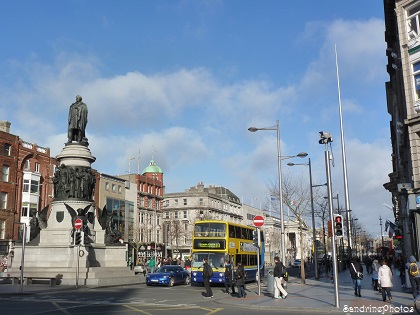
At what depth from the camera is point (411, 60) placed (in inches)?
1000

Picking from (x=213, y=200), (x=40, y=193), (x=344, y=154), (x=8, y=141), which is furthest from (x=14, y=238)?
(x=213, y=200)

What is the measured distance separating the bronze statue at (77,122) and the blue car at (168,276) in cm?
1058

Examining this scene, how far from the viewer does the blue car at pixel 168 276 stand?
3028 cm

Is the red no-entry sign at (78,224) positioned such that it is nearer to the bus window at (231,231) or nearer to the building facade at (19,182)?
the bus window at (231,231)

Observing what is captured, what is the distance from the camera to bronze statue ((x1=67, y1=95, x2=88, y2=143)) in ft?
106

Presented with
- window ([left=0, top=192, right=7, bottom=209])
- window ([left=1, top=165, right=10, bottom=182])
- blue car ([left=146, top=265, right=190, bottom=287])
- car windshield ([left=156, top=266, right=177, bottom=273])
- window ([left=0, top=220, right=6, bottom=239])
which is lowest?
blue car ([left=146, top=265, right=190, bottom=287])

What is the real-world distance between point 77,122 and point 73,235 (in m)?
8.90

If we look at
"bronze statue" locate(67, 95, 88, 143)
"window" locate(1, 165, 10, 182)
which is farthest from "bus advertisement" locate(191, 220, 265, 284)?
"window" locate(1, 165, 10, 182)

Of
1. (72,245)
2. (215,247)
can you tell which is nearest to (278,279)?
(215,247)

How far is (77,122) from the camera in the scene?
32406mm

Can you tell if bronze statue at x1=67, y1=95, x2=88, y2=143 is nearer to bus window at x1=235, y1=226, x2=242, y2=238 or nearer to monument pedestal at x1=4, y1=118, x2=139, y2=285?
monument pedestal at x1=4, y1=118, x2=139, y2=285

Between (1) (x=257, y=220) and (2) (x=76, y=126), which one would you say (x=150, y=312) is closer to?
(1) (x=257, y=220)

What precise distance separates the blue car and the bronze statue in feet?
34.7

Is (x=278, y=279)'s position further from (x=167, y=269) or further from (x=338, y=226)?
(x=167, y=269)
